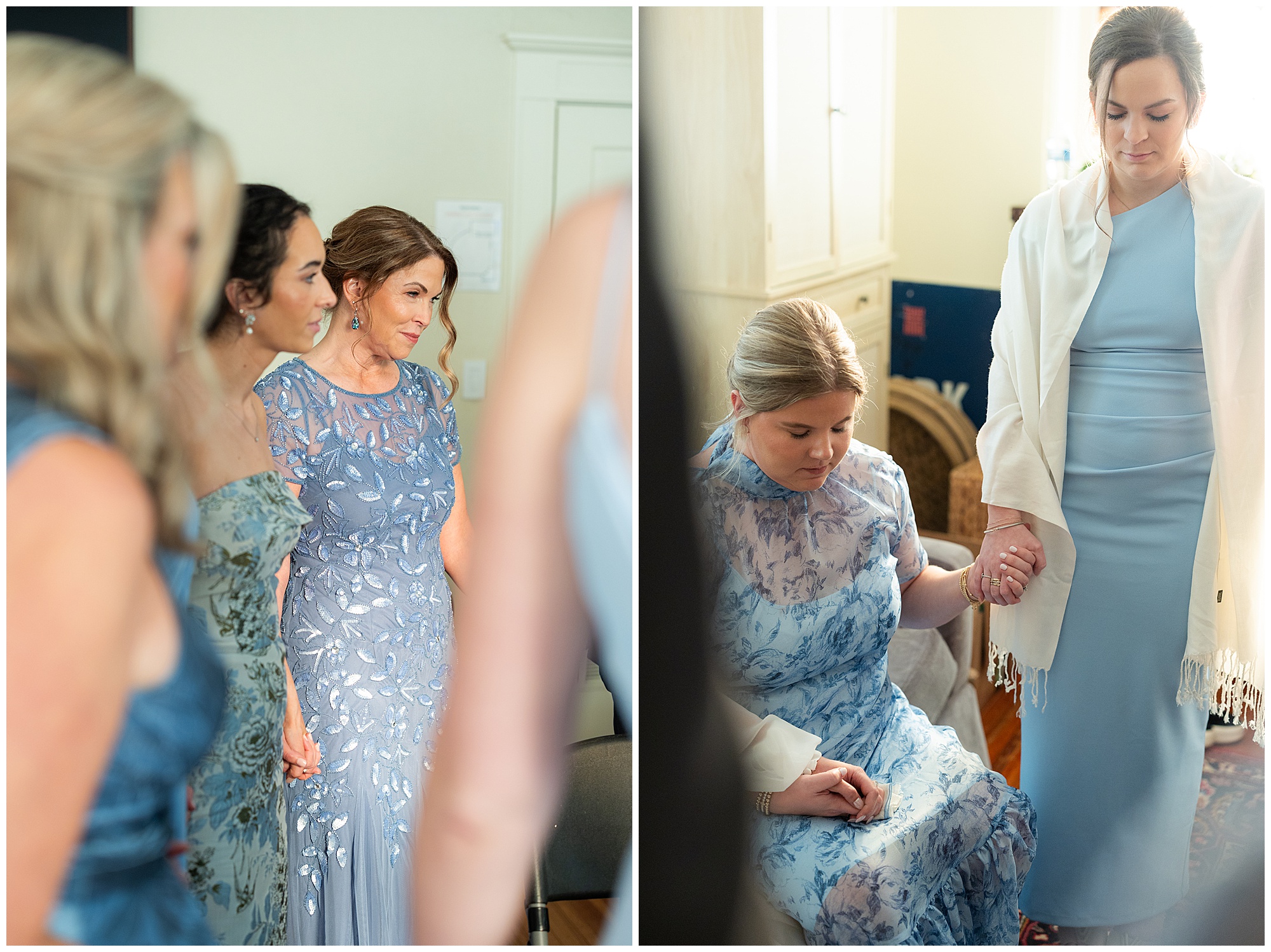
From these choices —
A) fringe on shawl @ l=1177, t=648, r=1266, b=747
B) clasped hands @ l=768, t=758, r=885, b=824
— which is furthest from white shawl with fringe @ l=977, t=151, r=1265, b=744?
clasped hands @ l=768, t=758, r=885, b=824

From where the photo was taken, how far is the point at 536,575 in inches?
47.4

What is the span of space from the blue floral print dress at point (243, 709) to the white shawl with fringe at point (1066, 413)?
0.98m

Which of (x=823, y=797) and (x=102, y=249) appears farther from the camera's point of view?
(x=823, y=797)

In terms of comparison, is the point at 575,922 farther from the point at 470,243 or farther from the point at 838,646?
the point at 470,243

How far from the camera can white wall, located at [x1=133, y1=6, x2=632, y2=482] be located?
1.29 meters

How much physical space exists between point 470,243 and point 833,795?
2.96 feet

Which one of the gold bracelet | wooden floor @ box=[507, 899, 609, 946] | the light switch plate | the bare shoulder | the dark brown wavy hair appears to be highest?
the dark brown wavy hair

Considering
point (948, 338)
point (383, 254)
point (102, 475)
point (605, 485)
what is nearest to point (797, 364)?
point (948, 338)

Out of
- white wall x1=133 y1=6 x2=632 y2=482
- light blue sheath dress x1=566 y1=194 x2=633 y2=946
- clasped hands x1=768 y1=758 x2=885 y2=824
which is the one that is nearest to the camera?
light blue sheath dress x1=566 y1=194 x2=633 y2=946

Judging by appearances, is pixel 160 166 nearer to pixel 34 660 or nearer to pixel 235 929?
pixel 34 660

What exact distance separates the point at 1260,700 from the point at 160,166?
165cm

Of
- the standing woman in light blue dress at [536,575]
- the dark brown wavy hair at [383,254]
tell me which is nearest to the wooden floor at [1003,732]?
the standing woman in light blue dress at [536,575]

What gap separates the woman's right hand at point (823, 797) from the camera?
139cm

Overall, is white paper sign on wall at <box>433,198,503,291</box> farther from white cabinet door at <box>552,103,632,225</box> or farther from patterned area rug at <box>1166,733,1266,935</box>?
patterned area rug at <box>1166,733,1266,935</box>
